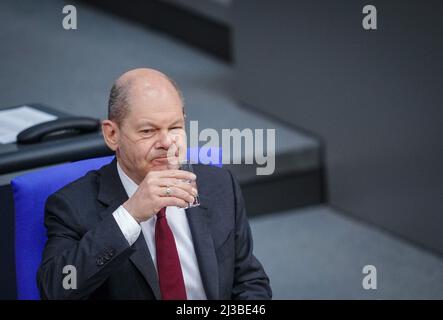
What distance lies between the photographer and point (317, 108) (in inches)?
166

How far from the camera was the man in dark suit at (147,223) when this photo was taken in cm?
200

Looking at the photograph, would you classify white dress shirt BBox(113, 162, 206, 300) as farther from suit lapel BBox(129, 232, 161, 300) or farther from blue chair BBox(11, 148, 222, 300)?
blue chair BBox(11, 148, 222, 300)

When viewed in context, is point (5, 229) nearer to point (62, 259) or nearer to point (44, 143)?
point (44, 143)

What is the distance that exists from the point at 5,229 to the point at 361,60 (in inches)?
Answer: 71.6

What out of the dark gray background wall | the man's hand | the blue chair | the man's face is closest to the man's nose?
the man's face

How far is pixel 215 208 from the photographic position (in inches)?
87.5

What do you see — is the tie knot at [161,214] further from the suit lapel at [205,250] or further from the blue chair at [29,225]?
the blue chair at [29,225]

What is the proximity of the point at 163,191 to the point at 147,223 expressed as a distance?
22 cm

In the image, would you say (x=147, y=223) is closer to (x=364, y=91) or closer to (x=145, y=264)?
(x=145, y=264)

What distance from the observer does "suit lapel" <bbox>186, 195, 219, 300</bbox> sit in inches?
83.8

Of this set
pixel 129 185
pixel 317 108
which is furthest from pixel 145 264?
pixel 317 108

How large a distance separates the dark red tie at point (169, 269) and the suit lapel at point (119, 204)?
0.06 ft
